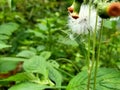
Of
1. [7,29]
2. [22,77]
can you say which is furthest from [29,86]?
[7,29]

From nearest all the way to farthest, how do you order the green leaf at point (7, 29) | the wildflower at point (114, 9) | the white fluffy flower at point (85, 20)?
the wildflower at point (114, 9)
the white fluffy flower at point (85, 20)
the green leaf at point (7, 29)

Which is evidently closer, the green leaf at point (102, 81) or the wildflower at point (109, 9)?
the wildflower at point (109, 9)

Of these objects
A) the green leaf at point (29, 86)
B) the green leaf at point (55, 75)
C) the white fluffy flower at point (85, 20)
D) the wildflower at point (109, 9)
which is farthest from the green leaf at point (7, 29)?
the wildflower at point (109, 9)

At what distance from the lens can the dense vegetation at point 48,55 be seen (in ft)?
4.89

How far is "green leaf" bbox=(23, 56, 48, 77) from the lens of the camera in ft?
5.13

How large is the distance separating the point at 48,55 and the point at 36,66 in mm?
321

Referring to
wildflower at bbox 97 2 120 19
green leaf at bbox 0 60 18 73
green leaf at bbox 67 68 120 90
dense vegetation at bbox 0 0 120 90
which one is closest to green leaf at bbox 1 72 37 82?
dense vegetation at bbox 0 0 120 90

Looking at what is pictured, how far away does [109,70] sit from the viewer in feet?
4.91

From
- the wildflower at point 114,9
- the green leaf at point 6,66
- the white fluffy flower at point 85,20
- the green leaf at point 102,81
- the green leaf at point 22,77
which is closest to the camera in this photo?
the wildflower at point 114,9

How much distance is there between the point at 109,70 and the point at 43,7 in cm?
244

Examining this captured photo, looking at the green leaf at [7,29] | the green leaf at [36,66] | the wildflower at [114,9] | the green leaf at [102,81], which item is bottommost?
the green leaf at [102,81]

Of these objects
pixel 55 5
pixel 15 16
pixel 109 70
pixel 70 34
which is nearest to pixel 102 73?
pixel 109 70

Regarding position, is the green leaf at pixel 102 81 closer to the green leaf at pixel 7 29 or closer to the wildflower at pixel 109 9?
the wildflower at pixel 109 9

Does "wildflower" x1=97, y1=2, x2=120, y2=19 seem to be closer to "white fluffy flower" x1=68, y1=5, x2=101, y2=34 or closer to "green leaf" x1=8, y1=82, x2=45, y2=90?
"white fluffy flower" x1=68, y1=5, x2=101, y2=34
